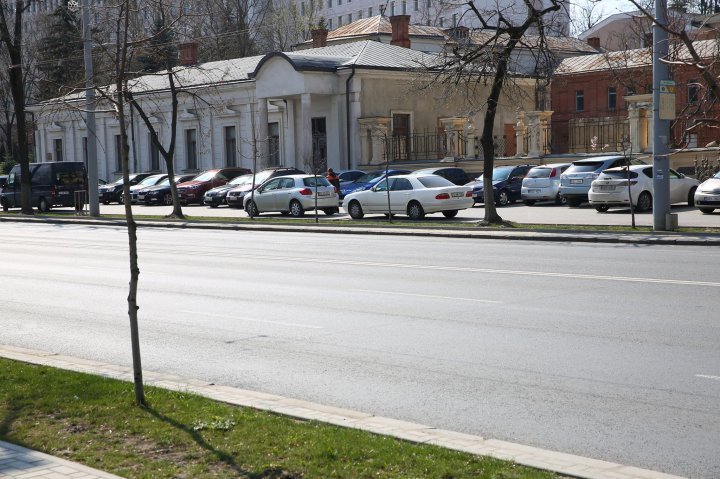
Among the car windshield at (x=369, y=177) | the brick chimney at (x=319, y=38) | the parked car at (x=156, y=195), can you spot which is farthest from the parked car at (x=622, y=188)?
the brick chimney at (x=319, y=38)

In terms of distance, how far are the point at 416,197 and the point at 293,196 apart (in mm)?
6120

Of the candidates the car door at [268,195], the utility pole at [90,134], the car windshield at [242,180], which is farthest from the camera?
the car windshield at [242,180]

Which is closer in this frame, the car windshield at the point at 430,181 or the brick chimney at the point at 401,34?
the car windshield at the point at 430,181

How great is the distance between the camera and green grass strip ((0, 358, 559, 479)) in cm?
583

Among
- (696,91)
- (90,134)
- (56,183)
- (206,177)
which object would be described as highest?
(696,91)

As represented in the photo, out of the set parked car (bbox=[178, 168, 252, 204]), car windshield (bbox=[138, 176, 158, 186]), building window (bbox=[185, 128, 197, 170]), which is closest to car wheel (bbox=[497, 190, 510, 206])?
parked car (bbox=[178, 168, 252, 204])

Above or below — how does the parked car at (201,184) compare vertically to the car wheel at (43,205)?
above

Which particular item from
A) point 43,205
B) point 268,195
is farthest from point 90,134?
point 43,205

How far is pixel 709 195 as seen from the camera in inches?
1121

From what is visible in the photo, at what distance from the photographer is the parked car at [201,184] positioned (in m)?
48.3

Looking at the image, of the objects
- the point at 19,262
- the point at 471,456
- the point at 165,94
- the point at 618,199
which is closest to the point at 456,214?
the point at 618,199

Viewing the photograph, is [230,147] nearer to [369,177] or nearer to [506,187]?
[369,177]

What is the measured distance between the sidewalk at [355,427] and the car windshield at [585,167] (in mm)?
26830

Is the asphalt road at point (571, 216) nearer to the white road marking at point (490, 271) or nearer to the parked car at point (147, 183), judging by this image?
the white road marking at point (490, 271)
